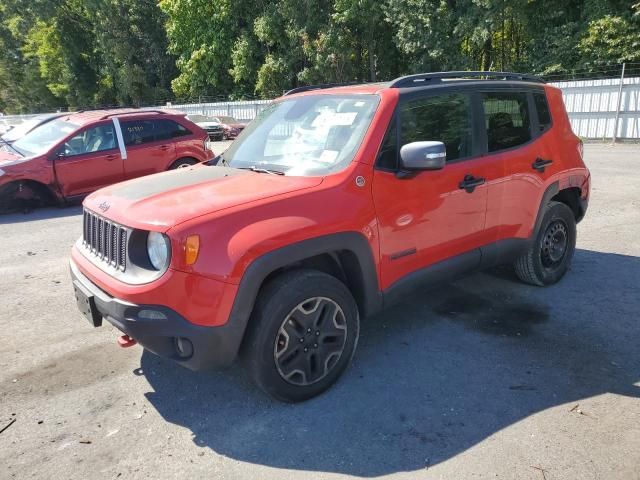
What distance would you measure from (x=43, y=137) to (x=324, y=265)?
324 inches

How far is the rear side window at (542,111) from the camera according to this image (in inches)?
182

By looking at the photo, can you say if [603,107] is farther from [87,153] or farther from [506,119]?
[87,153]

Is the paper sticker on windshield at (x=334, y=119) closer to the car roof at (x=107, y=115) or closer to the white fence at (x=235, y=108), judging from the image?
the car roof at (x=107, y=115)

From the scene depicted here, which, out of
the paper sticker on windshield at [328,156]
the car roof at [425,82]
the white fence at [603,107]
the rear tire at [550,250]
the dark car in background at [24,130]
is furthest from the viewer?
the white fence at [603,107]

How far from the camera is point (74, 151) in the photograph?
29.8 feet

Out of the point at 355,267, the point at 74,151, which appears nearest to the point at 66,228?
the point at 74,151

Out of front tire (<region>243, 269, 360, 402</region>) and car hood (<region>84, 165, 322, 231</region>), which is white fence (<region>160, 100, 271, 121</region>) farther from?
front tire (<region>243, 269, 360, 402</region>)

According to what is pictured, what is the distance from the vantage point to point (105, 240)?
3.24 meters

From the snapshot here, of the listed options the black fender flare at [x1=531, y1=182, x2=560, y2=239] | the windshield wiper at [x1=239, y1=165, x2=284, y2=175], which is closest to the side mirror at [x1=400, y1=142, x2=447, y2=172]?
the windshield wiper at [x1=239, y1=165, x2=284, y2=175]

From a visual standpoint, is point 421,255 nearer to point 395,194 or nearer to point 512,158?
point 395,194

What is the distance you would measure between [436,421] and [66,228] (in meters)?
6.85

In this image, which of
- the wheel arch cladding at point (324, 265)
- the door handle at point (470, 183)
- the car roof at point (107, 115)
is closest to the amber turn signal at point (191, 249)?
the wheel arch cladding at point (324, 265)

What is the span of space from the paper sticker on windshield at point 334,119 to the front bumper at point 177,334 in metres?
1.62

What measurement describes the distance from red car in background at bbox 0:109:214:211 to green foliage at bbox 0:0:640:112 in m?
18.8
